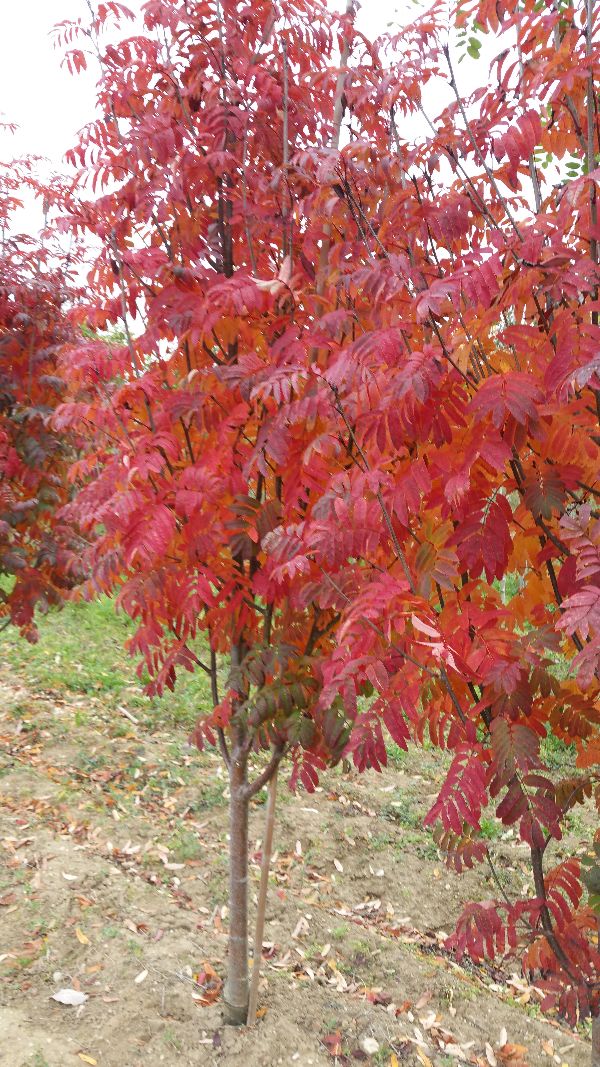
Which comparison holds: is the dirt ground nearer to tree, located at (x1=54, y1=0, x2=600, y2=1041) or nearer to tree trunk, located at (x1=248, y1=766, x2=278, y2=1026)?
tree trunk, located at (x1=248, y1=766, x2=278, y2=1026)

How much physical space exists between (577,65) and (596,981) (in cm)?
229

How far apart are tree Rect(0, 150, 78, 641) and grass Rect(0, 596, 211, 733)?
211cm

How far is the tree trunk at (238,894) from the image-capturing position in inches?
126

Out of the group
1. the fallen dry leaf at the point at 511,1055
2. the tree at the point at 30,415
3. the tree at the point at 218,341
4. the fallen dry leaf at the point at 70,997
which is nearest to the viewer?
the tree at the point at 218,341

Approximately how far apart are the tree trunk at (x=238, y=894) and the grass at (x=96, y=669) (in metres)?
3.13

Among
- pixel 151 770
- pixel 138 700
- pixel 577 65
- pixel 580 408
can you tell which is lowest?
pixel 151 770

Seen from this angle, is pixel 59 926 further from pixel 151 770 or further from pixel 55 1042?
pixel 151 770

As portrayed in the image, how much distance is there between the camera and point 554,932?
7.17 ft

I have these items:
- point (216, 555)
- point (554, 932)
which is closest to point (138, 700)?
point (216, 555)

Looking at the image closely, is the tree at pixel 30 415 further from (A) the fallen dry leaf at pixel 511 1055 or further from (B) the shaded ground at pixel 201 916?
(A) the fallen dry leaf at pixel 511 1055

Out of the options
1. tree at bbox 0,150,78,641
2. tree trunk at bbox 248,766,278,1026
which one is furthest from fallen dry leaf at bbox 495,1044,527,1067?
tree at bbox 0,150,78,641

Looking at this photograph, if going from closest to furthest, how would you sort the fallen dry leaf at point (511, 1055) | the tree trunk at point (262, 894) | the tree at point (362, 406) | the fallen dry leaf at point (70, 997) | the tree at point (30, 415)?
the tree at point (362, 406), the tree trunk at point (262, 894), the fallen dry leaf at point (511, 1055), the fallen dry leaf at point (70, 997), the tree at point (30, 415)

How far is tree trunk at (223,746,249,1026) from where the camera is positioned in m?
3.20

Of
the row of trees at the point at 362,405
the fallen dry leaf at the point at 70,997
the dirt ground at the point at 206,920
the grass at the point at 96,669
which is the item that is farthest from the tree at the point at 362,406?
the grass at the point at 96,669
